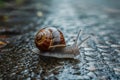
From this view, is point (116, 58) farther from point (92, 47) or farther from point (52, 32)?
point (52, 32)

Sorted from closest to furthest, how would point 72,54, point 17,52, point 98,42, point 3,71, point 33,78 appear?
point 33,78 < point 3,71 < point 72,54 < point 17,52 < point 98,42

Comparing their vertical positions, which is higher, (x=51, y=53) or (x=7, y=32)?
(x=7, y=32)

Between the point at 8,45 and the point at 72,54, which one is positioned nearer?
the point at 72,54

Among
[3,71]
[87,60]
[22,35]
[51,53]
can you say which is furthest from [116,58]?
[22,35]

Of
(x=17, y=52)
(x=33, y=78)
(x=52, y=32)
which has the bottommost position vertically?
(x=33, y=78)

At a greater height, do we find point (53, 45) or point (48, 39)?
point (48, 39)

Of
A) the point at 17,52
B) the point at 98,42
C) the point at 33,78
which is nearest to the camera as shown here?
the point at 33,78

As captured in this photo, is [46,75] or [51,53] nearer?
[46,75]

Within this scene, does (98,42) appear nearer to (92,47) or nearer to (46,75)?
(92,47)

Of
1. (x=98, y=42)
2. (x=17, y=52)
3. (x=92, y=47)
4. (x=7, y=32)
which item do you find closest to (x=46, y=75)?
(x=17, y=52)
